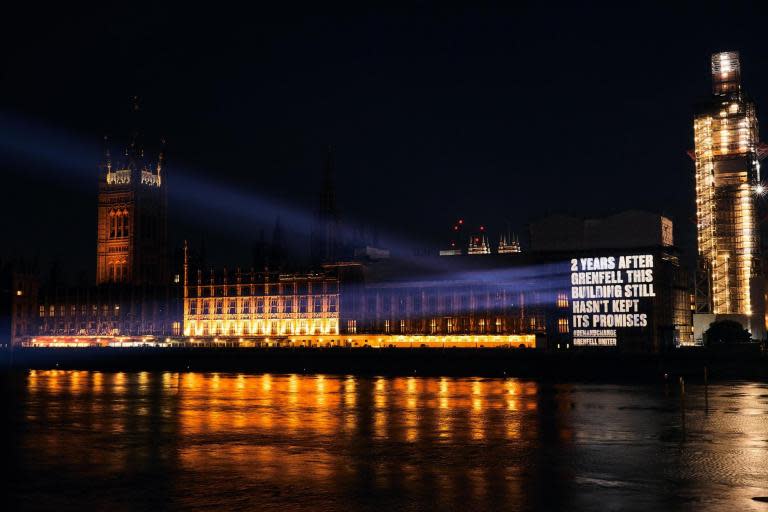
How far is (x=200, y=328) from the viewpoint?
184 metres

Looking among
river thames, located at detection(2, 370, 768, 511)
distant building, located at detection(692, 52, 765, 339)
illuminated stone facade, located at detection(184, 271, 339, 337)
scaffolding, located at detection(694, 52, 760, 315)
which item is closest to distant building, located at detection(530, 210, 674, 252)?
distant building, located at detection(692, 52, 765, 339)

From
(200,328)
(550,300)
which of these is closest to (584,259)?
(550,300)

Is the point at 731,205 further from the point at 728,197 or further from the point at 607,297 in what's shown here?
the point at 607,297

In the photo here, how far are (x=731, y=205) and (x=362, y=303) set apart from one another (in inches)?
2546

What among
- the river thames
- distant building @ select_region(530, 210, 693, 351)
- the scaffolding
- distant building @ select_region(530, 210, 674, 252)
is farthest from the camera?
distant building @ select_region(530, 210, 674, 252)

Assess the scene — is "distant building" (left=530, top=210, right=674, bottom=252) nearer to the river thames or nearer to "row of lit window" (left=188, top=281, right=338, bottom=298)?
"row of lit window" (left=188, top=281, right=338, bottom=298)

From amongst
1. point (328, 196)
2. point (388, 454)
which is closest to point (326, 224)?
point (328, 196)

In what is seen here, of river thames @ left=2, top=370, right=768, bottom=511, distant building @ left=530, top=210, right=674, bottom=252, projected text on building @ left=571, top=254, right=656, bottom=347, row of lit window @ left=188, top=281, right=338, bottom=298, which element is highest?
distant building @ left=530, top=210, right=674, bottom=252

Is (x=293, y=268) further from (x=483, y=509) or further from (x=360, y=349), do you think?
(x=483, y=509)

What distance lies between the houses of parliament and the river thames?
80181mm

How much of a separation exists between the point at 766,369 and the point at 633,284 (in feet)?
87.9

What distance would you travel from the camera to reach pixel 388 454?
32938mm

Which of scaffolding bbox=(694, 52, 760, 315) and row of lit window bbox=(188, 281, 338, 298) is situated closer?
scaffolding bbox=(694, 52, 760, 315)

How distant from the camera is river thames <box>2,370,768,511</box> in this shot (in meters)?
24.4
